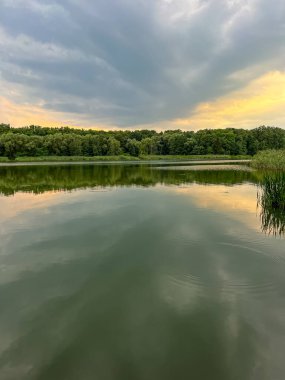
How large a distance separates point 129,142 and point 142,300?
296 feet

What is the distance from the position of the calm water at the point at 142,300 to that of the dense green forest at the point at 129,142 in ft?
229

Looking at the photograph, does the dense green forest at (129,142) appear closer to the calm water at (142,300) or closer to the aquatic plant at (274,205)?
the aquatic plant at (274,205)

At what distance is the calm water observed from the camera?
118 inches

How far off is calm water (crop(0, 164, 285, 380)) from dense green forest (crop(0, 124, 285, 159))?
69.8 metres

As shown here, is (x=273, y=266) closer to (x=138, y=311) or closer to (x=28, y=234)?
(x=138, y=311)

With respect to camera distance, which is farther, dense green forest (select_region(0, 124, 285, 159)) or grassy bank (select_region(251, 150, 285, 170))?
dense green forest (select_region(0, 124, 285, 159))

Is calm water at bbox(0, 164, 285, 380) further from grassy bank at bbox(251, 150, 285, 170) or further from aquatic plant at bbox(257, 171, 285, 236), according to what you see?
grassy bank at bbox(251, 150, 285, 170)

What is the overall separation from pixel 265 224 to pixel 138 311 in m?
6.16

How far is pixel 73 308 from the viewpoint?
13.3ft

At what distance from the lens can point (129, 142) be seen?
303 ft

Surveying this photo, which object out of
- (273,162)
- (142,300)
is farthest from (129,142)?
(142,300)

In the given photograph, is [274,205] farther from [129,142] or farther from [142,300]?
[129,142]

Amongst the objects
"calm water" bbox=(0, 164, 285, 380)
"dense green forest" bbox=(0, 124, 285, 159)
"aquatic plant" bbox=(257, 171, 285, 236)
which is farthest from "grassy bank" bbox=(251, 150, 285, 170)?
"dense green forest" bbox=(0, 124, 285, 159)

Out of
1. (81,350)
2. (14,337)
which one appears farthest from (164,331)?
(14,337)
